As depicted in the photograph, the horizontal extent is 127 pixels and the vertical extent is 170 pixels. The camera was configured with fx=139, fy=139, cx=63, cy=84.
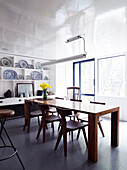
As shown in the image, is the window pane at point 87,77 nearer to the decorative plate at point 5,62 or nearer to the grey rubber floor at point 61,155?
the grey rubber floor at point 61,155

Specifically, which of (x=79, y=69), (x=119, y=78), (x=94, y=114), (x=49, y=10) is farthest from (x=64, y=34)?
(x=79, y=69)

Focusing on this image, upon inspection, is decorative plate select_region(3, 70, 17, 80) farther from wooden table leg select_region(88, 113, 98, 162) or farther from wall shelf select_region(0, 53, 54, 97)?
wooden table leg select_region(88, 113, 98, 162)

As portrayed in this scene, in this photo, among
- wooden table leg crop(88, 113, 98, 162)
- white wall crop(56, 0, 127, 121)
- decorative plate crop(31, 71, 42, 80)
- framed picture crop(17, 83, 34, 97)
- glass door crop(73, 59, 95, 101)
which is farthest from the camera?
glass door crop(73, 59, 95, 101)

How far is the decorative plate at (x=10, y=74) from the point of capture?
201 inches

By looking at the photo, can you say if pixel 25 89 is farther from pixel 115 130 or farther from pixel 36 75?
pixel 115 130

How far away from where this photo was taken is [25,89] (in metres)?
5.61

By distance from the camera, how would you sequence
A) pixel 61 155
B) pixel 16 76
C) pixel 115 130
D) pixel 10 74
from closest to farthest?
pixel 61 155, pixel 115 130, pixel 10 74, pixel 16 76

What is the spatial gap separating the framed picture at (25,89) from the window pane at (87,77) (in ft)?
7.71

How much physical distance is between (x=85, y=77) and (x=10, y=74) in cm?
323

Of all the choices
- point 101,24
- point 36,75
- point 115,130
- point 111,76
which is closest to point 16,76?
point 36,75

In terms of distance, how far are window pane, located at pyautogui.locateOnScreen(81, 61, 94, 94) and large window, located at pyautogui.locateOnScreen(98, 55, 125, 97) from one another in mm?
438

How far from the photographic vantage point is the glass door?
19.9 feet

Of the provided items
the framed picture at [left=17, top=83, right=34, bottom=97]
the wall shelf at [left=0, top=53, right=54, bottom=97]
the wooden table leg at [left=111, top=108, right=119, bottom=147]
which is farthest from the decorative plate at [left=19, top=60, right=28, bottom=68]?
the wooden table leg at [left=111, top=108, right=119, bottom=147]

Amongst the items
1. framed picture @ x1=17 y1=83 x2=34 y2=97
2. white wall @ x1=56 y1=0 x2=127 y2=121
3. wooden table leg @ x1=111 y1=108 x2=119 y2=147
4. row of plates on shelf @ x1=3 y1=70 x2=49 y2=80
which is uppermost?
white wall @ x1=56 y1=0 x2=127 y2=121
